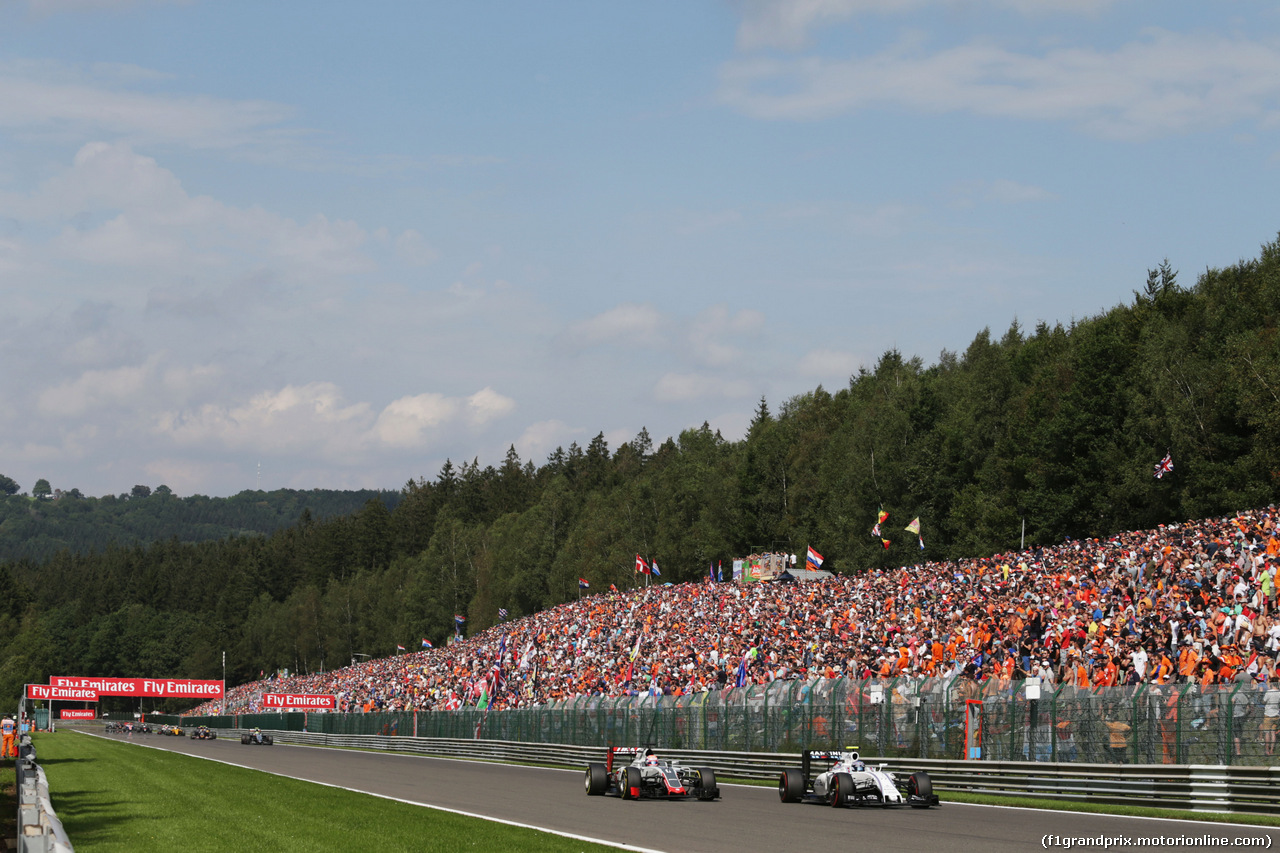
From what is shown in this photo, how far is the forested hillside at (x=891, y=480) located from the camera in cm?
4853

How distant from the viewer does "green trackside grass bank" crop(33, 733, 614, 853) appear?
1579cm

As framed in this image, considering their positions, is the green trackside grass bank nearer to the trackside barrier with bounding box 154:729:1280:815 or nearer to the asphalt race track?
the asphalt race track

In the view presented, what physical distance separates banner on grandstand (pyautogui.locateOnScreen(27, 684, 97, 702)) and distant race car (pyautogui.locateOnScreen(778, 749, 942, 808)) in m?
87.5

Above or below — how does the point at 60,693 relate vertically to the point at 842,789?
below

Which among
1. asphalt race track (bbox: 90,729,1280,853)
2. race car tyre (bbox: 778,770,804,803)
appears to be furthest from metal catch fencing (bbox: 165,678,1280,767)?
race car tyre (bbox: 778,770,804,803)

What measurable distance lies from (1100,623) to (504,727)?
2305 centimetres

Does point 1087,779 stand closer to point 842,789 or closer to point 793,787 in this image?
point 842,789

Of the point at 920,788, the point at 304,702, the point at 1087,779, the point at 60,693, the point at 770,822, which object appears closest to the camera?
the point at 770,822

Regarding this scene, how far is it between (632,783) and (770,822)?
554cm

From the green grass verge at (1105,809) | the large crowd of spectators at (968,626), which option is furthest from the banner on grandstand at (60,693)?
the green grass verge at (1105,809)

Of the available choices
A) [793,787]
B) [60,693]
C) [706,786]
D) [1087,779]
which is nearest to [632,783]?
[706,786]

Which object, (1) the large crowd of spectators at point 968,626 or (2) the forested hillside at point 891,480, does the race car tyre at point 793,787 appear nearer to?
(1) the large crowd of spectators at point 968,626

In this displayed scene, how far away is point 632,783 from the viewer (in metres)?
23.3

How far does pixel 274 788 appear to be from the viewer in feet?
91.8
